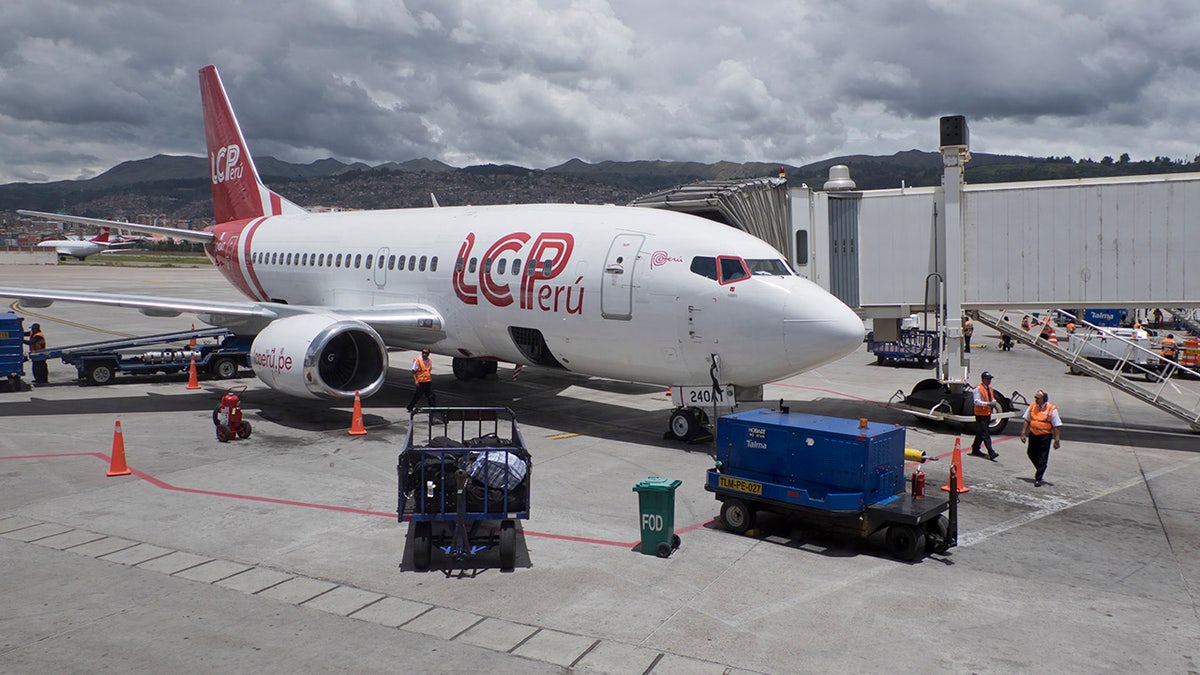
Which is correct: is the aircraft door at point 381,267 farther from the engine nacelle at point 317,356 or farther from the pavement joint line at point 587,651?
the pavement joint line at point 587,651

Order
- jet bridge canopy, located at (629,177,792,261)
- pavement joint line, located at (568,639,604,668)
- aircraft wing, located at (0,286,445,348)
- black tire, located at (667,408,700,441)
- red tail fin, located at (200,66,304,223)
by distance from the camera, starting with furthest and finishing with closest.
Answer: red tail fin, located at (200,66,304,223), aircraft wing, located at (0,286,445,348), jet bridge canopy, located at (629,177,792,261), black tire, located at (667,408,700,441), pavement joint line, located at (568,639,604,668)

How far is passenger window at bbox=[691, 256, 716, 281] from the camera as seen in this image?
15.9 meters

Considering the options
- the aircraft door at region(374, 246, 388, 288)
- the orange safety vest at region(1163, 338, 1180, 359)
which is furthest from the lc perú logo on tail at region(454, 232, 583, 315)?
the orange safety vest at region(1163, 338, 1180, 359)

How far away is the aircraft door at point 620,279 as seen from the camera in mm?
16609

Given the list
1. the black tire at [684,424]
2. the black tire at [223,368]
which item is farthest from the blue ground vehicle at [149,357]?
the black tire at [684,424]

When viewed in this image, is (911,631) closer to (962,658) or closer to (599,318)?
(962,658)

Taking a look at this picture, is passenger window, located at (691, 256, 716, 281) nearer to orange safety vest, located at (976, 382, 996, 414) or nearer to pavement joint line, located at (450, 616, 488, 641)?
orange safety vest, located at (976, 382, 996, 414)

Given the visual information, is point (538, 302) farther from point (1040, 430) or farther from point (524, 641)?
point (524, 641)

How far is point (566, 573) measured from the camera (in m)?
10.1

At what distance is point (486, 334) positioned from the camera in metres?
19.5

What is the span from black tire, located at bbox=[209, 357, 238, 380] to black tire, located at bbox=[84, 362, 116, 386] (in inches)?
102

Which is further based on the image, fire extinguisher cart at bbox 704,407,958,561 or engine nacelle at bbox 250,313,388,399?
engine nacelle at bbox 250,313,388,399

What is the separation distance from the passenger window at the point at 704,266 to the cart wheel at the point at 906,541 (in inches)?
250

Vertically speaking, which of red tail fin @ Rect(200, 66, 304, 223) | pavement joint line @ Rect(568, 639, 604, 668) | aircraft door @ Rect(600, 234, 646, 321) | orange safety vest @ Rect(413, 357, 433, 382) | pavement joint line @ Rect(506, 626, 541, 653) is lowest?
pavement joint line @ Rect(568, 639, 604, 668)
